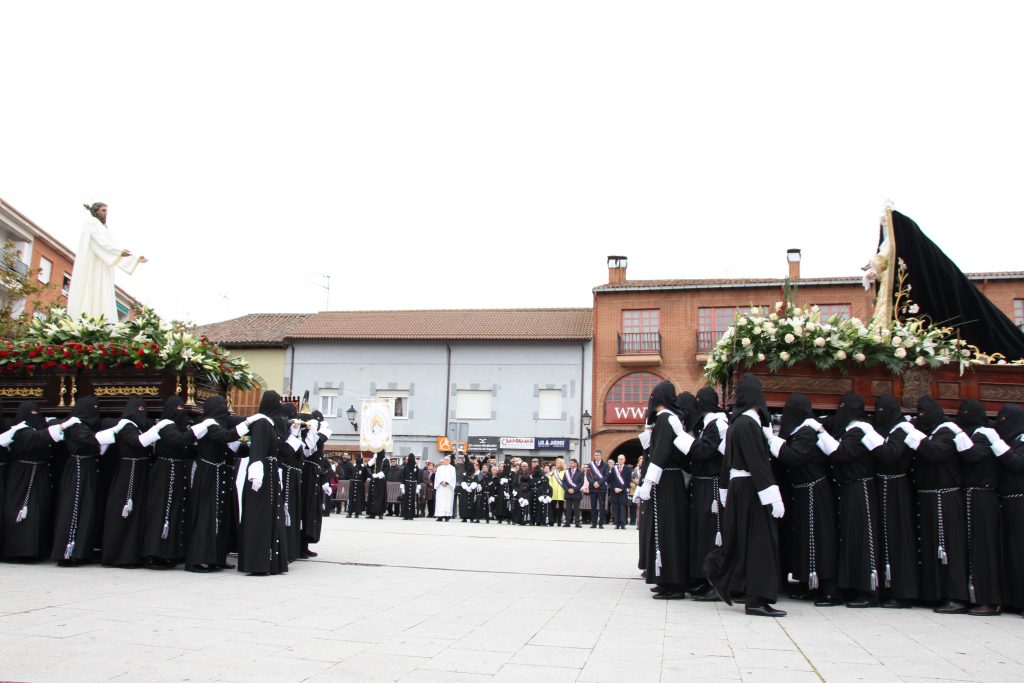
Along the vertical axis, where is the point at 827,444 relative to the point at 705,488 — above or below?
above

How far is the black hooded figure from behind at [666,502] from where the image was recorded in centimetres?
844

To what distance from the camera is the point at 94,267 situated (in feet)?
38.2

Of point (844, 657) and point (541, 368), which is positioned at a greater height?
point (541, 368)

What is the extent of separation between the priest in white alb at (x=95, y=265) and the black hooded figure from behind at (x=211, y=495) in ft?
8.28

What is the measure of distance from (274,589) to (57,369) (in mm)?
4698

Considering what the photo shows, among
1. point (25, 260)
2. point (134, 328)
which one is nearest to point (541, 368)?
point (25, 260)

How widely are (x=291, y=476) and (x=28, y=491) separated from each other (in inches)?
125

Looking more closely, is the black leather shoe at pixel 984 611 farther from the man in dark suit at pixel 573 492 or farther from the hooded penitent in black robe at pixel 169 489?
the man in dark suit at pixel 573 492

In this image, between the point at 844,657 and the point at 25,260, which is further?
the point at 25,260

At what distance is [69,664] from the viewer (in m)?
4.87

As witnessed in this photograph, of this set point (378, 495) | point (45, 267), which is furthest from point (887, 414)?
point (45, 267)

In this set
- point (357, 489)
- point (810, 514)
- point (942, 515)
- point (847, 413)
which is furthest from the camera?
point (357, 489)

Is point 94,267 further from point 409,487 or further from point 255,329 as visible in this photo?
point 255,329

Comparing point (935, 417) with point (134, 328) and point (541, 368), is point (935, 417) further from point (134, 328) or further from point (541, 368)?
point (541, 368)
